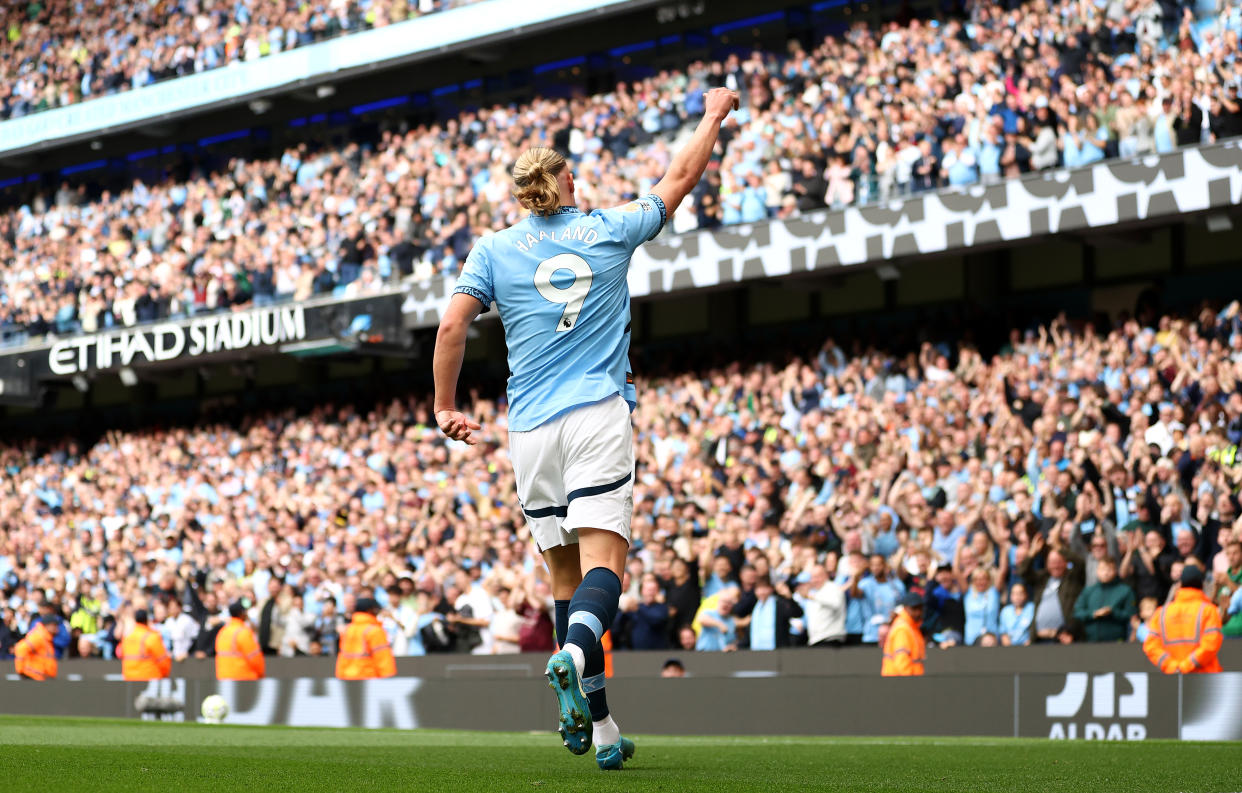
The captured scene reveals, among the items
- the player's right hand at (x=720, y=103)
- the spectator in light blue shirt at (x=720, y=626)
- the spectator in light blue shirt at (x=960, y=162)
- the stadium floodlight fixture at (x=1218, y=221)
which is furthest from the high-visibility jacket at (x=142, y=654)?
the player's right hand at (x=720, y=103)

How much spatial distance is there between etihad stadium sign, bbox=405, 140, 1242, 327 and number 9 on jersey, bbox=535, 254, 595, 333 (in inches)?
470

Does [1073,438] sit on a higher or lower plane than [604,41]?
lower

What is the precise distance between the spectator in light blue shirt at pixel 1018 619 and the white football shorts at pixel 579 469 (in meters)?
8.66

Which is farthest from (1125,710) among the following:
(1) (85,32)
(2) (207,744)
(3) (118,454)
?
(1) (85,32)

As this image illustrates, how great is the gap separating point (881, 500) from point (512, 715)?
486 cm

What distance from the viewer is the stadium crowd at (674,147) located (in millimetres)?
17094

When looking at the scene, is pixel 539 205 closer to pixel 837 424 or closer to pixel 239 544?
pixel 837 424

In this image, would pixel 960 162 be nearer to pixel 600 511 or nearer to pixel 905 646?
pixel 905 646

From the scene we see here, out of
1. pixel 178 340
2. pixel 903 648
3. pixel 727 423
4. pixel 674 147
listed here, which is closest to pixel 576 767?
pixel 903 648

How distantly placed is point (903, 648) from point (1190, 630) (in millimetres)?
2349

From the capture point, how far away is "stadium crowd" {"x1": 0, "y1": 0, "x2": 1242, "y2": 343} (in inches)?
673

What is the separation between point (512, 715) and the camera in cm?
1334

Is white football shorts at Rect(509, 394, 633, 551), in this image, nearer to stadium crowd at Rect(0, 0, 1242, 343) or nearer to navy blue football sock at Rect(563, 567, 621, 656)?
navy blue football sock at Rect(563, 567, 621, 656)

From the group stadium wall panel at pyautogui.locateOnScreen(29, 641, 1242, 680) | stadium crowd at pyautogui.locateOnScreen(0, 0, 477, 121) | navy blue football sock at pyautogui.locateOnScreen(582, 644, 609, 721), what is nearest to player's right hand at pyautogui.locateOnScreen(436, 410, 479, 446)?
navy blue football sock at pyautogui.locateOnScreen(582, 644, 609, 721)
